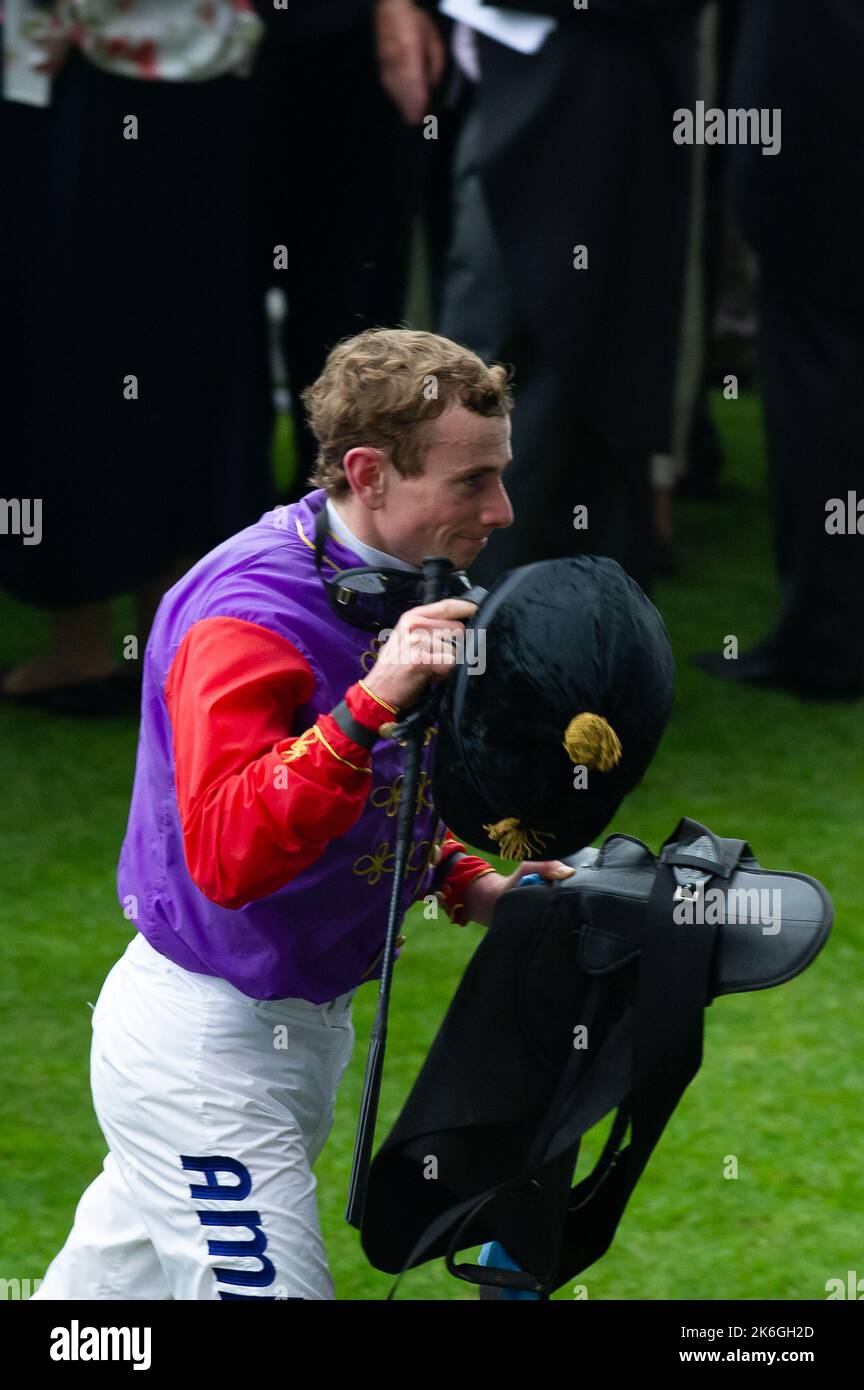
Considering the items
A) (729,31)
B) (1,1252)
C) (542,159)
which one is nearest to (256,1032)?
(1,1252)

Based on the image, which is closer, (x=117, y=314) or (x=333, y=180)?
(x=117, y=314)

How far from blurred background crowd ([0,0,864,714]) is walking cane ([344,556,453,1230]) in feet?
8.82

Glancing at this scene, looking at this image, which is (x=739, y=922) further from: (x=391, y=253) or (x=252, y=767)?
(x=391, y=253)

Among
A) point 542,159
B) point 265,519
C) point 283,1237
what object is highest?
point 542,159

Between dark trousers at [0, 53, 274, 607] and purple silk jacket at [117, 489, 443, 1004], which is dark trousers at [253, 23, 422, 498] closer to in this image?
dark trousers at [0, 53, 274, 607]

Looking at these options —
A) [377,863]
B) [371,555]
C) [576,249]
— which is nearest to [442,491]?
[371,555]

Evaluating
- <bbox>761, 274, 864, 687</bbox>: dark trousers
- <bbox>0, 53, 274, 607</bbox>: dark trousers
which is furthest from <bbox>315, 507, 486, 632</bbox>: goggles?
<bbox>761, 274, 864, 687</bbox>: dark trousers

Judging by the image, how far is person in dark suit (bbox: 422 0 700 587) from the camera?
4.82 m

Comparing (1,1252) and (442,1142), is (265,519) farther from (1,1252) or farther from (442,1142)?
(1,1252)

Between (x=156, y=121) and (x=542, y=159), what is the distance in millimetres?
880

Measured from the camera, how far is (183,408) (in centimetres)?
523

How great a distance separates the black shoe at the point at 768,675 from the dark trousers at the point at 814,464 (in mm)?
15

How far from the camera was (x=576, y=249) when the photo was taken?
4.84 meters

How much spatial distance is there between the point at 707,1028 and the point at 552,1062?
1.52m
